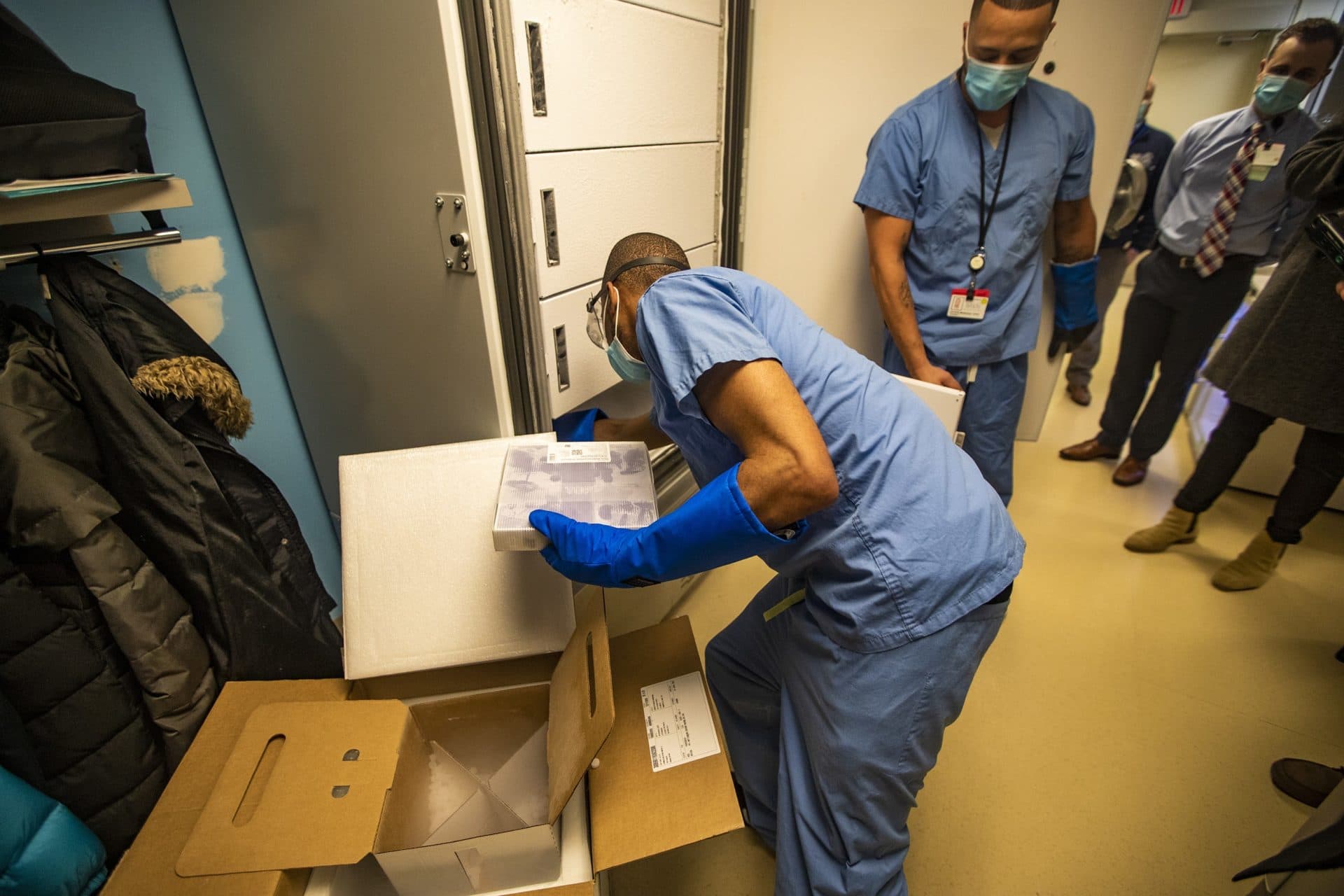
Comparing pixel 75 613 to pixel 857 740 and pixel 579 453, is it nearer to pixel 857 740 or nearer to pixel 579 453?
pixel 579 453

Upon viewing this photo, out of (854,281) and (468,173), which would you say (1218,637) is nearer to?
(854,281)

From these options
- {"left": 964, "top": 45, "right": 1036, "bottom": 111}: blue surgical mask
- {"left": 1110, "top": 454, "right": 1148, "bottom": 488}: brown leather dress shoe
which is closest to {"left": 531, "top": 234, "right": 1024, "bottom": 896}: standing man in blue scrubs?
{"left": 964, "top": 45, "right": 1036, "bottom": 111}: blue surgical mask

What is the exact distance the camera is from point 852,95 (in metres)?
1.62

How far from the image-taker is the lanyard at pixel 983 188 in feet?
4.58

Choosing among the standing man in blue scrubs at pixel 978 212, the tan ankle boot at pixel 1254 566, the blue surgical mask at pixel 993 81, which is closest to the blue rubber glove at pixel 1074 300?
the standing man in blue scrubs at pixel 978 212

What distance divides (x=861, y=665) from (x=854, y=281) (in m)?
1.28

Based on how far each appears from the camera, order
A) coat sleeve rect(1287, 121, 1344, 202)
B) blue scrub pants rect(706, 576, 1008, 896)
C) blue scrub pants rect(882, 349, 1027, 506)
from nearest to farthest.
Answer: blue scrub pants rect(706, 576, 1008, 896) < coat sleeve rect(1287, 121, 1344, 202) < blue scrub pants rect(882, 349, 1027, 506)

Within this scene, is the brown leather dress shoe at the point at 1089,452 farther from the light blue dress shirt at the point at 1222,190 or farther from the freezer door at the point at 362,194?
the freezer door at the point at 362,194

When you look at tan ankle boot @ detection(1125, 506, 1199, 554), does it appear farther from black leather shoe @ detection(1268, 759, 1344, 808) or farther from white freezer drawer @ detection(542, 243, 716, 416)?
white freezer drawer @ detection(542, 243, 716, 416)

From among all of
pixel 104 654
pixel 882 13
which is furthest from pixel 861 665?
pixel 882 13

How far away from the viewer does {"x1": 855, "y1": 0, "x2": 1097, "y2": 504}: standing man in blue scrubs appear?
140 cm

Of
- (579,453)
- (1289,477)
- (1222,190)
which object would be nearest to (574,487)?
(579,453)

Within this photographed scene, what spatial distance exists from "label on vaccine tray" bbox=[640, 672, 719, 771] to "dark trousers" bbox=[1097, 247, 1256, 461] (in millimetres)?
2116

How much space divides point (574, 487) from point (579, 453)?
0.09 meters
